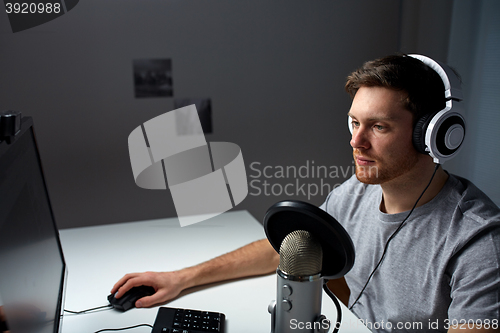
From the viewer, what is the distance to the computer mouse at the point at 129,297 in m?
0.94

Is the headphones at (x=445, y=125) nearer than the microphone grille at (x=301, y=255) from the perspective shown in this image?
No

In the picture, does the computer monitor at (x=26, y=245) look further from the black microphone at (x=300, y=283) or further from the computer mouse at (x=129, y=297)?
the black microphone at (x=300, y=283)

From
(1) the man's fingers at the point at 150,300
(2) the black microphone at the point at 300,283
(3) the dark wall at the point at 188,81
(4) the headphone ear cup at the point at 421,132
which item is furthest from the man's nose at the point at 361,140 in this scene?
(3) the dark wall at the point at 188,81

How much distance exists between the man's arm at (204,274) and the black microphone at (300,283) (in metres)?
0.43

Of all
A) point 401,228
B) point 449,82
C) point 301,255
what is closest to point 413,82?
point 449,82

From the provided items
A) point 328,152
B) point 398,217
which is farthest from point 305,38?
point 398,217

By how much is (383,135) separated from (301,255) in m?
0.53

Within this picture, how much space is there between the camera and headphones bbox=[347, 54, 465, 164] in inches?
36.1

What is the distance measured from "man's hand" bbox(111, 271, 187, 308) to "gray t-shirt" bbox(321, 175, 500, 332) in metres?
0.48

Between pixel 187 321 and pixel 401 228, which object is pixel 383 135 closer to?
pixel 401 228

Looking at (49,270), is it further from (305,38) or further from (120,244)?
(305,38)

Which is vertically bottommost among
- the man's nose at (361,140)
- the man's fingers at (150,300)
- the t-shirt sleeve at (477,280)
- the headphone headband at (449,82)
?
the man's fingers at (150,300)

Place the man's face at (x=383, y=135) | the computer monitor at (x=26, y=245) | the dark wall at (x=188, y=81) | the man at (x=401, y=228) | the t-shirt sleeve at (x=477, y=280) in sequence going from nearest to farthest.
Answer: the computer monitor at (x=26, y=245)
the t-shirt sleeve at (x=477, y=280)
the man at (x=401, y=228)
the man's face at (x=383, y=135)
the dark wall at (x=188, y=81)

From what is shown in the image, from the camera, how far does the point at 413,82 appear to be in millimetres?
970
